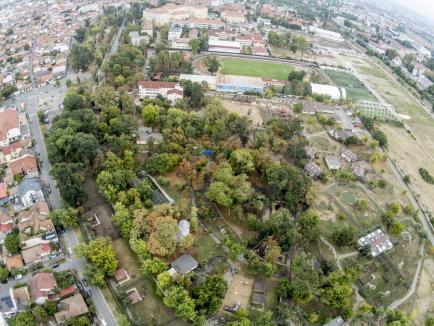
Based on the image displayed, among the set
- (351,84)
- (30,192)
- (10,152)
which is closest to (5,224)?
(30,192)

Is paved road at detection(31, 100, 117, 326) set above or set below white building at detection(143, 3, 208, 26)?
below

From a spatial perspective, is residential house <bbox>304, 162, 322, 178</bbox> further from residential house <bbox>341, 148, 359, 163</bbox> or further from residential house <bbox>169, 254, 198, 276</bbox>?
residential house <bbox>169, 254, 198, 276</bbox>

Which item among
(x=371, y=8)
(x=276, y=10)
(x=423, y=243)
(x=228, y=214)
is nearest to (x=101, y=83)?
(x=228, y=214)

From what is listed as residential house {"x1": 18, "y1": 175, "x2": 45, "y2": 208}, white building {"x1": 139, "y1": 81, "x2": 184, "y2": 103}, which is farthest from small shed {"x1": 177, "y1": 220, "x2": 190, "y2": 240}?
white building {"x1": 139, "y1": 81, "x2": 184, "y2": 103}

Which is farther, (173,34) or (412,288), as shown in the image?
(173,34)

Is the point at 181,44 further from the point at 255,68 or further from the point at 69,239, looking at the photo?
the point at 69,239

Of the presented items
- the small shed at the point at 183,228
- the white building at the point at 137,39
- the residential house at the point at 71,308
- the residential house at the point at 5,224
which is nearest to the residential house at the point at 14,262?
the residential house at the point at 5,224
